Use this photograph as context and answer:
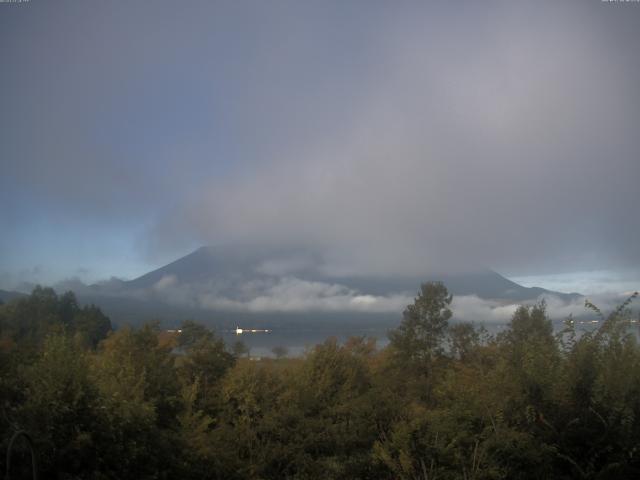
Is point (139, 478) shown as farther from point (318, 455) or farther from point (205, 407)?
point (205, 407)

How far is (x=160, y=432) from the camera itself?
9219 millimetres

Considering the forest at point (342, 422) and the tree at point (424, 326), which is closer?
the forest at point (342, 422)

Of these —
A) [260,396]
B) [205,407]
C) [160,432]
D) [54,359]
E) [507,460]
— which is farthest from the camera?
[205,407]

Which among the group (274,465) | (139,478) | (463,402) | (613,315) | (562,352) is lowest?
(274,465)

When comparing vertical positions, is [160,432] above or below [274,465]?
above

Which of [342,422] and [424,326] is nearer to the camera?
[342,422]

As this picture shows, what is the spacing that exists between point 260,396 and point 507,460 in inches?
273

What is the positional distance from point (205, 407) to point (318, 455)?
436 cm

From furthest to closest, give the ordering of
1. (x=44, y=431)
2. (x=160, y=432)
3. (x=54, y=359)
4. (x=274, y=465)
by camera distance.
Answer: (x=274, y=465)
(x=160, y=432)
(x=54, y=359)
(x=44, y=431)

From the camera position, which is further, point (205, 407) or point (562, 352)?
point (205, 407)

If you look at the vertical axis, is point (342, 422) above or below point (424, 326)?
below

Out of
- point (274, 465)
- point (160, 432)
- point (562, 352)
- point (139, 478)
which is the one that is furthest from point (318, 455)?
point (562, 352)

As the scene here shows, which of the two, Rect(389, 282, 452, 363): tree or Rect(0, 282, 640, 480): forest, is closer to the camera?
Rect(0, 282, 640, 480): forest

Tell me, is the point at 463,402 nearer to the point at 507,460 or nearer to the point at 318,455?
the point at 507,460
